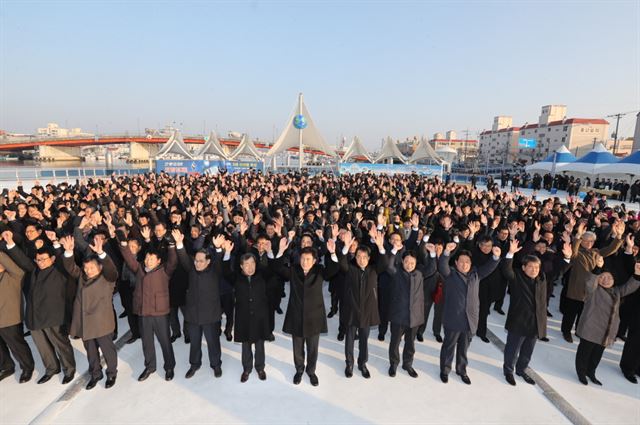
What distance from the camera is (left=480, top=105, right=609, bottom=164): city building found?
7794 cm

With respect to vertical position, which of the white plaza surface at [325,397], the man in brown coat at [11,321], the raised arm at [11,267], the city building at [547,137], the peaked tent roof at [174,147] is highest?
the city building at [547,137]

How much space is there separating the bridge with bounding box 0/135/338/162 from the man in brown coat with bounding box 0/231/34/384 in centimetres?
5210

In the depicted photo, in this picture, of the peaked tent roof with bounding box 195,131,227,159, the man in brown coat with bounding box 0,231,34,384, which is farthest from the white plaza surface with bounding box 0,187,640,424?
the peaked tent roof with bounding box 195,131,227,159

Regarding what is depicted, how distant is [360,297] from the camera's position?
3.74m

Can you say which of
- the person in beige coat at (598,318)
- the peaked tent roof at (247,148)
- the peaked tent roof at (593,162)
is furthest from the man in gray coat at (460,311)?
the peaked tent roof at (247,148)

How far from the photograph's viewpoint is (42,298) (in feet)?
11.5

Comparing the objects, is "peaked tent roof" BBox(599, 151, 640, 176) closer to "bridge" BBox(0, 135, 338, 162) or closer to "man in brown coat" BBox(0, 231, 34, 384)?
"man in brown coat" BBox(0, 231, 34, 384)

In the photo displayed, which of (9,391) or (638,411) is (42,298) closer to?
(9,391)

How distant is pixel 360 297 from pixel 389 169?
22.3 m

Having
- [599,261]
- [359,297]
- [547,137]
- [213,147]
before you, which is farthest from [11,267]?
[547,137]

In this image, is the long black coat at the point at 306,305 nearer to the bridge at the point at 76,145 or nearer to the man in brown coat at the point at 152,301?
the man in brown coat at the point at 152,301

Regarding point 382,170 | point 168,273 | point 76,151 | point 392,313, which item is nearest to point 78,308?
point 168,273

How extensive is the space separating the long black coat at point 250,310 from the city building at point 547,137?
71.9 m

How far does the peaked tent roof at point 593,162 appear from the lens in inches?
805
